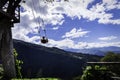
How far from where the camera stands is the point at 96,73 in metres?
11.9

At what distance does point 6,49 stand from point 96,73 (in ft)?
59.3

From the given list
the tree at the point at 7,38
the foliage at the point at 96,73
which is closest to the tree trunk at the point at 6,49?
the tree at the point at 7,38

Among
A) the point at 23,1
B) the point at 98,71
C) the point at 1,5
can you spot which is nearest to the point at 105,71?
the point at 98,71

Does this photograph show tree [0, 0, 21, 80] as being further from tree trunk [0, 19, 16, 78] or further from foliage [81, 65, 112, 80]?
foliage [81, 65, 112, 80]

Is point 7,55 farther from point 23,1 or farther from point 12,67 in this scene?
point 23,1

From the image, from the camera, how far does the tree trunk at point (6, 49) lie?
27.7 metres

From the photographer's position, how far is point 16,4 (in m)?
28.1

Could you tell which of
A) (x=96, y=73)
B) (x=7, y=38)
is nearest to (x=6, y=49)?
(x=7, y=38)

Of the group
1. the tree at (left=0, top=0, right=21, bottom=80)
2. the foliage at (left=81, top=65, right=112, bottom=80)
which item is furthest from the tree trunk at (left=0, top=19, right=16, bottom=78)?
the foliage at (left=81, top=65, right=112, bottom=80)

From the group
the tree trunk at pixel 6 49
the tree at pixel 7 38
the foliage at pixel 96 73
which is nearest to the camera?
the foliage at pixel 96 73

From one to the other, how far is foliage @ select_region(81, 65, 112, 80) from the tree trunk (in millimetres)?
16932

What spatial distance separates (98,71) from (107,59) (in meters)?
95.3

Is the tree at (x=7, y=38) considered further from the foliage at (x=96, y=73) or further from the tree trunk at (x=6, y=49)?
the foliage at (x=96, y=73)

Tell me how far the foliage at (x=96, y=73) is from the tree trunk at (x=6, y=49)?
16932 millimetres
